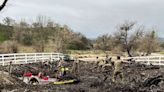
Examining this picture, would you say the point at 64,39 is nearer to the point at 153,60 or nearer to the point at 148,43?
the point at 148,43

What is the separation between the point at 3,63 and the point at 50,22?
49.3m

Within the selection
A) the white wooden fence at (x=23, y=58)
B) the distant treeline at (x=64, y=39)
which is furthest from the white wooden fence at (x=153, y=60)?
the distant treeline at (x=64, y=39)

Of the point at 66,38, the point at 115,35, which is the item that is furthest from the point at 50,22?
the point at 115,35

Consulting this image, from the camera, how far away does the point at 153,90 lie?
21.2m

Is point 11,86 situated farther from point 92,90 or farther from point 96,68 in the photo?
point 96,68

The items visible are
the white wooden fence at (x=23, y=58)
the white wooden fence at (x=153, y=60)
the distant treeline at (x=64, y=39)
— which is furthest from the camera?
the distant treeline at (x=64, y=39)

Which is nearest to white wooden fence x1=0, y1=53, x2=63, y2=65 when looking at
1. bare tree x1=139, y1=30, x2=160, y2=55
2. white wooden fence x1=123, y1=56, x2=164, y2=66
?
white wooden fence x1=123, y1=56, x2=164, y2=66

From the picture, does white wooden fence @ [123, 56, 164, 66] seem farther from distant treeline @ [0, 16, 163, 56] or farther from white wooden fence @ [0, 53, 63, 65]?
distant treeline @ [0, 16, 163, 56]

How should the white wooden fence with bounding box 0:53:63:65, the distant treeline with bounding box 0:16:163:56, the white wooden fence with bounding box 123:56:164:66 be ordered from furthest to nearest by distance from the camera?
the distant treeline with bounding box 0:16:163:56 < the white wooden fence with bounding box 0:53:63:65 < the white wooden fence with bounding box 123:56:164:66

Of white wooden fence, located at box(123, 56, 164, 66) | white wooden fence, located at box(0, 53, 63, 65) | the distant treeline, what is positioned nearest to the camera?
white wooden fence, located at box(123, 56, 164, 66)

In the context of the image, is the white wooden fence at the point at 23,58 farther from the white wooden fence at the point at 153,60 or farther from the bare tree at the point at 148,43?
the bare tree at the point at 148,43

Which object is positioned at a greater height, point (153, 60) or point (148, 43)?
point (148, 43)

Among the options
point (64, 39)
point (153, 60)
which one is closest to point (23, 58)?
point (153, 60)

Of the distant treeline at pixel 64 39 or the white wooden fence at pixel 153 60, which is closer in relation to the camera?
the white wooden fence at pixel 153 60
